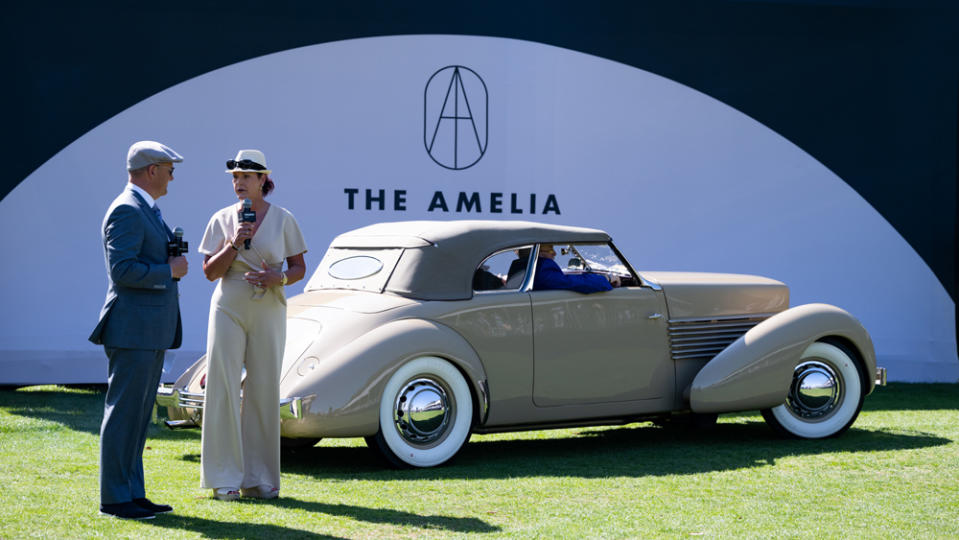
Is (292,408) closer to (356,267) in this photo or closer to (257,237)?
(257,237)

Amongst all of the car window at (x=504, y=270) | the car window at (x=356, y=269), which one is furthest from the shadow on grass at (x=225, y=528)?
the car window at (x=504, y=270)

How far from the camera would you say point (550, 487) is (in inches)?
222

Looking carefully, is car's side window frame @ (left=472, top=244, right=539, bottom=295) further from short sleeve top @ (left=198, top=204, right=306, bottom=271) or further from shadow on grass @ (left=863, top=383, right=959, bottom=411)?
shadow on grass @ (left=863, top=383, right=959, bottom=411)

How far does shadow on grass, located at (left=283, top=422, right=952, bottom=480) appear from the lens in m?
6.12

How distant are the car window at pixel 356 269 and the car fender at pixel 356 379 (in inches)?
22.0

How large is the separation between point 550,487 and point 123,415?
2147 millimetres

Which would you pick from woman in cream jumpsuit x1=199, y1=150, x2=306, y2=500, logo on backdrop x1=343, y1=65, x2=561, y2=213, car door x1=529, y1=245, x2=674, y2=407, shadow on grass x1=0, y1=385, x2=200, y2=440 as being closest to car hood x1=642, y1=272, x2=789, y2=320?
car door x1=529, y1=245, x2=674, y2=407

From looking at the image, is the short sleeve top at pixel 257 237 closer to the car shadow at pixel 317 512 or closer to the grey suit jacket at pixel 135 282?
the grey suit jacket at pixel 135 282

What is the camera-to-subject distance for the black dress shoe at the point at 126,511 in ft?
15.4

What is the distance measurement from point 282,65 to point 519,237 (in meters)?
4.11

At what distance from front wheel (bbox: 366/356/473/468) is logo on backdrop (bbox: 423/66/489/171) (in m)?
4.34

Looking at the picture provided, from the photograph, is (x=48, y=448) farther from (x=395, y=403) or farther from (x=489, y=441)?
(x=489, y=441)

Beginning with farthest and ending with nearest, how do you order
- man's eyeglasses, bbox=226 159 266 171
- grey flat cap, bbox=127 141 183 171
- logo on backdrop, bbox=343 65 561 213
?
logo on backdrop, bbox=343 65 561 213
man's eyeglasses, bbox=226 159 266 171
grey flat cap, bbox=127 141 183 171

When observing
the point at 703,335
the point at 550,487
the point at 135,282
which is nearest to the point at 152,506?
the point at 135,282
